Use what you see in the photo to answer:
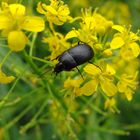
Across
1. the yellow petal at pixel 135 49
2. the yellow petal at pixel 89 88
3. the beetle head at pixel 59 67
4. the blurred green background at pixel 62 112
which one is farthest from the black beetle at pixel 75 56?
the blurred green background at pixel 62 112

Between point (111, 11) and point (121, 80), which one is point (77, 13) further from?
point (121, 80)

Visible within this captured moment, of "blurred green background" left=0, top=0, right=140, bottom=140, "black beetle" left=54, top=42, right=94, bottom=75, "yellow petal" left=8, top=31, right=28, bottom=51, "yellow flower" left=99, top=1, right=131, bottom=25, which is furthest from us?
"yellow flower" left=99, top=1, right=131, bottom=25

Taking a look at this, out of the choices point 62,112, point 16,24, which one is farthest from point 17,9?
point 62,112

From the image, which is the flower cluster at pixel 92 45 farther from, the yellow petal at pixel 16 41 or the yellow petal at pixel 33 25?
the yellow petal at pixel 16 41

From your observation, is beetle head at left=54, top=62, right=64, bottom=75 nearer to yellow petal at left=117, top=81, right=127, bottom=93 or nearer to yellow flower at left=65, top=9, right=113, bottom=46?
yellow flower at left=65, top=9, right=113, bottom=46

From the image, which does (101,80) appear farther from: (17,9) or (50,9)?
(17,9)

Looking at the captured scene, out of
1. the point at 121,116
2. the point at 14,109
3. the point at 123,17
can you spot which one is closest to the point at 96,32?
the point at 14,109

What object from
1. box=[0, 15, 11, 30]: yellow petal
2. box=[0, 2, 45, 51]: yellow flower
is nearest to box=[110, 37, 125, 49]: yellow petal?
box=[0, 2, 45, 51]: yellow flower
